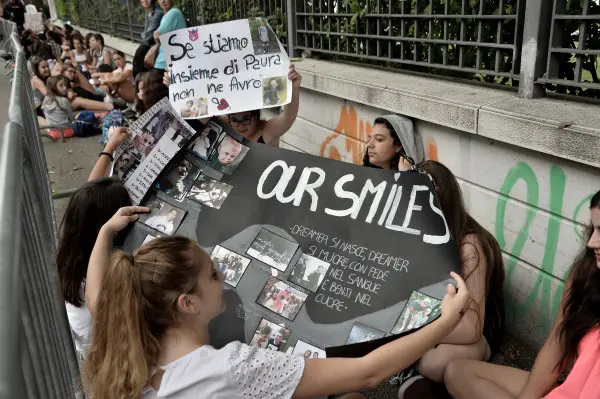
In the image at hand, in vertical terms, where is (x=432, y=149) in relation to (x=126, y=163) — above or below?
below

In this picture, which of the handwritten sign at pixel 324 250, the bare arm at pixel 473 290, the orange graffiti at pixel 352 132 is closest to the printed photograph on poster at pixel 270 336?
→ the handwritten sign at pixel 324 250

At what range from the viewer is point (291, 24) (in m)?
5.14

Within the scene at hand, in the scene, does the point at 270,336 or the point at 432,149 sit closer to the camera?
the point at 270,336

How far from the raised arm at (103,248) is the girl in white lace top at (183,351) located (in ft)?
1.21

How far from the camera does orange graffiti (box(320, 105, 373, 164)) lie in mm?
4000

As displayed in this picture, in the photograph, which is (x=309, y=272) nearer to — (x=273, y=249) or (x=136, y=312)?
(x=273, y=249)

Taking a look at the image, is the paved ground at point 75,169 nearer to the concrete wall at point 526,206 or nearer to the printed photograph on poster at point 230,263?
the concrete wall at point 526,206

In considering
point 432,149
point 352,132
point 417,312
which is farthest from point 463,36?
point 417,312

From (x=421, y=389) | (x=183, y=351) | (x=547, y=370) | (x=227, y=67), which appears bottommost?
(x=421, y=389)

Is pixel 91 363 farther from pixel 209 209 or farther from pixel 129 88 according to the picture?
pixel 129 88

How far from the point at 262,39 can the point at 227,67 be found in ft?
0.72

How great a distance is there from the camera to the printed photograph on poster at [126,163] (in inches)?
88.2

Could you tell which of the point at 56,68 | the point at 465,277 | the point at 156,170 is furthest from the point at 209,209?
the point at 56,68

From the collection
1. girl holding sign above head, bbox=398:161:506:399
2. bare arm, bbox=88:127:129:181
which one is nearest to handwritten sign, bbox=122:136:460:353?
girl holding sign above head, bbox=398:161:506:399
